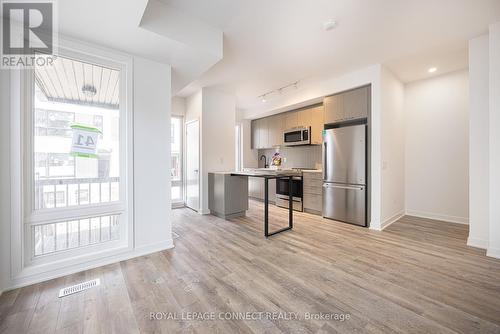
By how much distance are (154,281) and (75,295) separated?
61 cm

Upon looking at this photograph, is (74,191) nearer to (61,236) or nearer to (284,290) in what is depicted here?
(61,236)

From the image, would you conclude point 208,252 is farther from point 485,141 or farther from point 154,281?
point 485,141

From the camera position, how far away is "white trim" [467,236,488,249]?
266cm

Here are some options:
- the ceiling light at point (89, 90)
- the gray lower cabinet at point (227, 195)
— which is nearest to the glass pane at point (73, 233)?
the ceiling light at point (89, 90)

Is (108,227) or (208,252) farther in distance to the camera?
(208,252)

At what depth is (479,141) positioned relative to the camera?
2670 mm

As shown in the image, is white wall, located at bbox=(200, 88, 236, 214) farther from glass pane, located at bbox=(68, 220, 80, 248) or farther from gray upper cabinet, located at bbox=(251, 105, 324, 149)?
glass pane, located at bbox=(68, 220, 80, 248)

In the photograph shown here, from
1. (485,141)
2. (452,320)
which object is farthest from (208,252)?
(485,141)

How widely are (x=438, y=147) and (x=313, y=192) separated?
2.49m

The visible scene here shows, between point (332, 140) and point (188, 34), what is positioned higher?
point (188, 34)

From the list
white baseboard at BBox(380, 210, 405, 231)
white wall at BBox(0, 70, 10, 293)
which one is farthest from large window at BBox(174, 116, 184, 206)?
white baseboard at BBox(380, 210, 405, 231)

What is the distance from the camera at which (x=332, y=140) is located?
12.8 feet

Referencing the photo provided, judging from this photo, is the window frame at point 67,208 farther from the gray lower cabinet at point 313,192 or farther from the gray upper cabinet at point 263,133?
the gray upper cabinet at point 263,133

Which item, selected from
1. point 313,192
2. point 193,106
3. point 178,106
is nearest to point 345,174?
point 313,192
